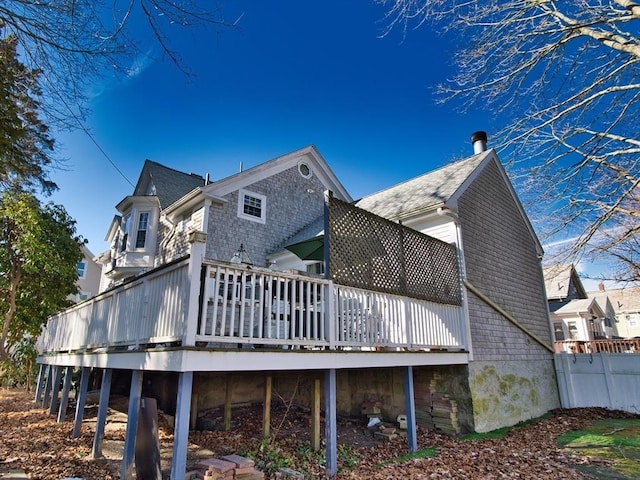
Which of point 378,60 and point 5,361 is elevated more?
point 378,60

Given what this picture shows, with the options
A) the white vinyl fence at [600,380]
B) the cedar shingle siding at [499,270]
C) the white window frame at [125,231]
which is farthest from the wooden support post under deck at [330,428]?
the white window frame at [125,231]

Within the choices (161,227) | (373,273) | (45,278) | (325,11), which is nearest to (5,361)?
(45,278)

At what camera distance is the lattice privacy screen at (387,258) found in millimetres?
6016

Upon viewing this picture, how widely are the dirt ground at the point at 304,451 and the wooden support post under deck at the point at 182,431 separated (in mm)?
1652

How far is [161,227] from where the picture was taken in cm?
1342

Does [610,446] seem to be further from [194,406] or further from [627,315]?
[627,315]

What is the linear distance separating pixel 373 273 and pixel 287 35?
5.39 metres

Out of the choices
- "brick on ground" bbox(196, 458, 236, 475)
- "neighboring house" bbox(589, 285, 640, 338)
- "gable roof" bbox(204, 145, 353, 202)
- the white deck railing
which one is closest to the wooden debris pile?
"brick on ground" bbox(196, 458, 236, 475)

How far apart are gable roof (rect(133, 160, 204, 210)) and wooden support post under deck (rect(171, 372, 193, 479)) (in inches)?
414

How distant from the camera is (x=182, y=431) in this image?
3.88 metres

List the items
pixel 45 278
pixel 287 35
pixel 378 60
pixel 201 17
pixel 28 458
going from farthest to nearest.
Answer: pixel 45 278 < pixel 378 60 < pixel 287 35 < pixel 28 458 < pixel 201 17

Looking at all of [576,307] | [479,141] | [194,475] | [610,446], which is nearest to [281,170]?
[479,141]

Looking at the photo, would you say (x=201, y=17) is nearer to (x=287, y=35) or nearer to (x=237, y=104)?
(x=287, y=35)

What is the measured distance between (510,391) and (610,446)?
225 cm
